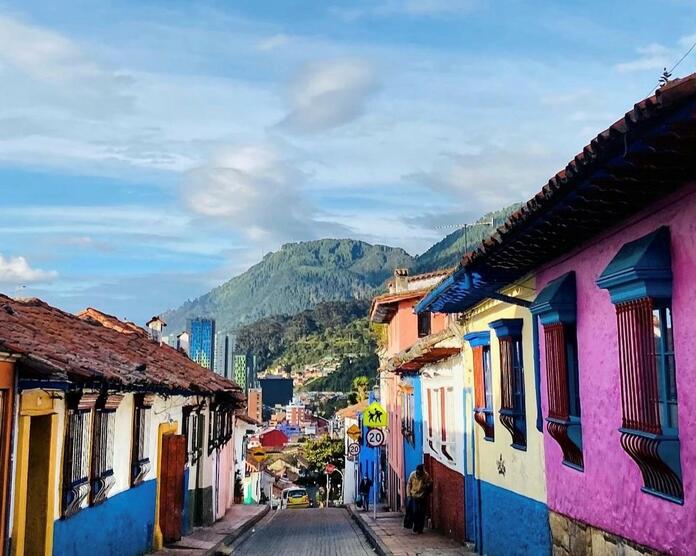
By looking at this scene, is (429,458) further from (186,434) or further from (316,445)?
(316,445)

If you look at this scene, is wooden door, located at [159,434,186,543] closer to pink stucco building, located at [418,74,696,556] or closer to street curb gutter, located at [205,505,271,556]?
street curb gutter, located at [205,505,271,556]

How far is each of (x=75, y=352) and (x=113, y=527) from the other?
10.3 ft

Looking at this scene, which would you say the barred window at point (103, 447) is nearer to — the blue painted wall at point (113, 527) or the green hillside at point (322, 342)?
→ the blue painted wall at point (113, 527)

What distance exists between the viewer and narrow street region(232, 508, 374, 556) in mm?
17156

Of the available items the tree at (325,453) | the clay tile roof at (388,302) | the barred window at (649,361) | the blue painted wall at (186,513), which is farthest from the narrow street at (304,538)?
the tree at (325,453)

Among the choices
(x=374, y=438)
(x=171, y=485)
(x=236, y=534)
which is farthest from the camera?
(x=374, y=438)

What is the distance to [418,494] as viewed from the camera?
731 inches

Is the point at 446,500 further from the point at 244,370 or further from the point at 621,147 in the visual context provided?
the point at 244,370

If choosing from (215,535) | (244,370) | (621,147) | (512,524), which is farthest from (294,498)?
(244,370)

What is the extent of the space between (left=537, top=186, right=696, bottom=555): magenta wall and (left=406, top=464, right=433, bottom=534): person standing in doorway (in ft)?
29.6

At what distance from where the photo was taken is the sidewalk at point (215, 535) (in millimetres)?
15675

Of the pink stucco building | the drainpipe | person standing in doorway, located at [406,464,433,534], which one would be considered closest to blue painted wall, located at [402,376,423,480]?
person standing in doorway, located at [406,464,433,534]

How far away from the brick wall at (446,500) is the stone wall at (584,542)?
21.0 ft

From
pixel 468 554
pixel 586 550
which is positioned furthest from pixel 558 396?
pixel 468 554
